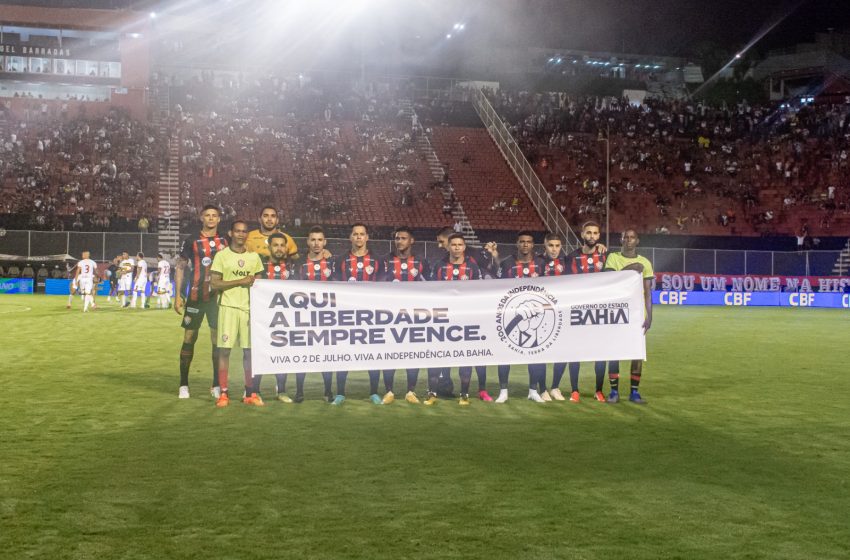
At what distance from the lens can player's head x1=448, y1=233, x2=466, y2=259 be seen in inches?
Result: 413

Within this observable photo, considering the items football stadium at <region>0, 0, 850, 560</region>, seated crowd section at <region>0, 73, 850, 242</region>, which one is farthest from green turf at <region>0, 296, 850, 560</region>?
seated crowd section at <region>0, 73, 850, 242</region>

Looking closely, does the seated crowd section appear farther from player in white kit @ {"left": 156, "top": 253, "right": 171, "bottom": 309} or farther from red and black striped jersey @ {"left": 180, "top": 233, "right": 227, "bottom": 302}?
red and black striped jersey @ {"left": 180, "top": 233, "right": 227, "bottom": 302}

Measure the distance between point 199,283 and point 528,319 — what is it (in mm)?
3781

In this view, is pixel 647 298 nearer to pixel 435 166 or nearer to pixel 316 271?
pixel 316 271

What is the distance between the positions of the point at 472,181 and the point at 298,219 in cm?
991

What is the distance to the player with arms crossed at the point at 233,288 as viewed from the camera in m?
10.0

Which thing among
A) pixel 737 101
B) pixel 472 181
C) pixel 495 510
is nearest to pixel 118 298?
pixel 472 181

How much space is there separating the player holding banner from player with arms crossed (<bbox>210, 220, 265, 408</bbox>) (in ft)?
1.27

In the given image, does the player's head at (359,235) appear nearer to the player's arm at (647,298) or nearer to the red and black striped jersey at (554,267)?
the red and black striped jersey at (554,267)

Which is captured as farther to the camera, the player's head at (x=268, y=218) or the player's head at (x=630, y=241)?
the player's head at (x=630, y=241)

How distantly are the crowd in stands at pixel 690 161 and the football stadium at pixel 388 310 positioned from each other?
0.59 ft

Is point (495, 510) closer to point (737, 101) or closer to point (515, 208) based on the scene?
point (515, 208)

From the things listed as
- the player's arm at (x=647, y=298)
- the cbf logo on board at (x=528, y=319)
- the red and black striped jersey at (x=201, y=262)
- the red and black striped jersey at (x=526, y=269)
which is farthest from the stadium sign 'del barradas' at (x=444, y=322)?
the red and black striped jersey at (x=201, y=262)

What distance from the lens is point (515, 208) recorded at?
136 ft
